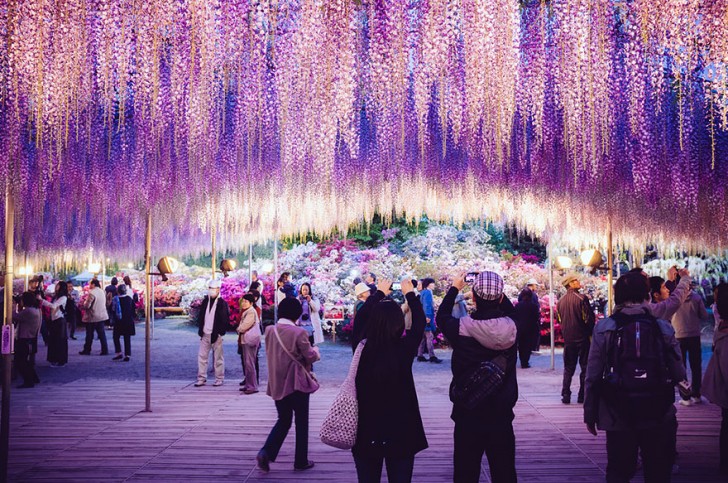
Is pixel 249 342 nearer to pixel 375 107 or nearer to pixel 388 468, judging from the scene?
pixel 375 107

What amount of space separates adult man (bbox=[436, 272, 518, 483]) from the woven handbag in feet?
1.37

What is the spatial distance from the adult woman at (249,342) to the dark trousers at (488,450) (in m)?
4.45

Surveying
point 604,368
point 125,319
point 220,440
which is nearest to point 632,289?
point 604,368

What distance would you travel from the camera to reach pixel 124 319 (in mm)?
9922

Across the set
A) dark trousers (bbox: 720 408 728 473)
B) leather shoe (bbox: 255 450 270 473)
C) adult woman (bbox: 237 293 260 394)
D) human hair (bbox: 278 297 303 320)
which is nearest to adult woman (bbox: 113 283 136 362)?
adult woman (bbox: 237 293 260 394)

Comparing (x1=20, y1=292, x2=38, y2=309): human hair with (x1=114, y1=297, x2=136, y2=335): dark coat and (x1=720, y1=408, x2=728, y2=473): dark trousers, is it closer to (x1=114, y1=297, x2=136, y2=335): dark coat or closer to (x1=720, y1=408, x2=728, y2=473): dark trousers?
(x1=114, y1=297, x2=136, y2=335): dark coat

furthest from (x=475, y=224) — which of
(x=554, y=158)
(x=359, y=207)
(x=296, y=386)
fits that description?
(x=296, y=386)

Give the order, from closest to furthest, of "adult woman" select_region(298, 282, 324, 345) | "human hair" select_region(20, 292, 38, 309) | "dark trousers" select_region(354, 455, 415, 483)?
"dark trousers" select_region(354, 455, 415, 483)
"human hair" select_region(20, 292, 38, 309)
"adult woman" select_region(298, 282, 324, 345)

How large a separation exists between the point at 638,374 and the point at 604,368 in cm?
17

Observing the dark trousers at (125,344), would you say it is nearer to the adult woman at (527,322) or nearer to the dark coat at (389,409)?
the adult woman at (527,322)

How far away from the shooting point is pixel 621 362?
2662mm

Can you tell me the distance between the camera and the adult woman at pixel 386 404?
97.3 inches

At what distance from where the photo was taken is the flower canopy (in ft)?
13.0

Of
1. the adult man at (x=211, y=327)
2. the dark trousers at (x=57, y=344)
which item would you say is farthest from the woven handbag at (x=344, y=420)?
the dark trousers at (x=57, y=344)
